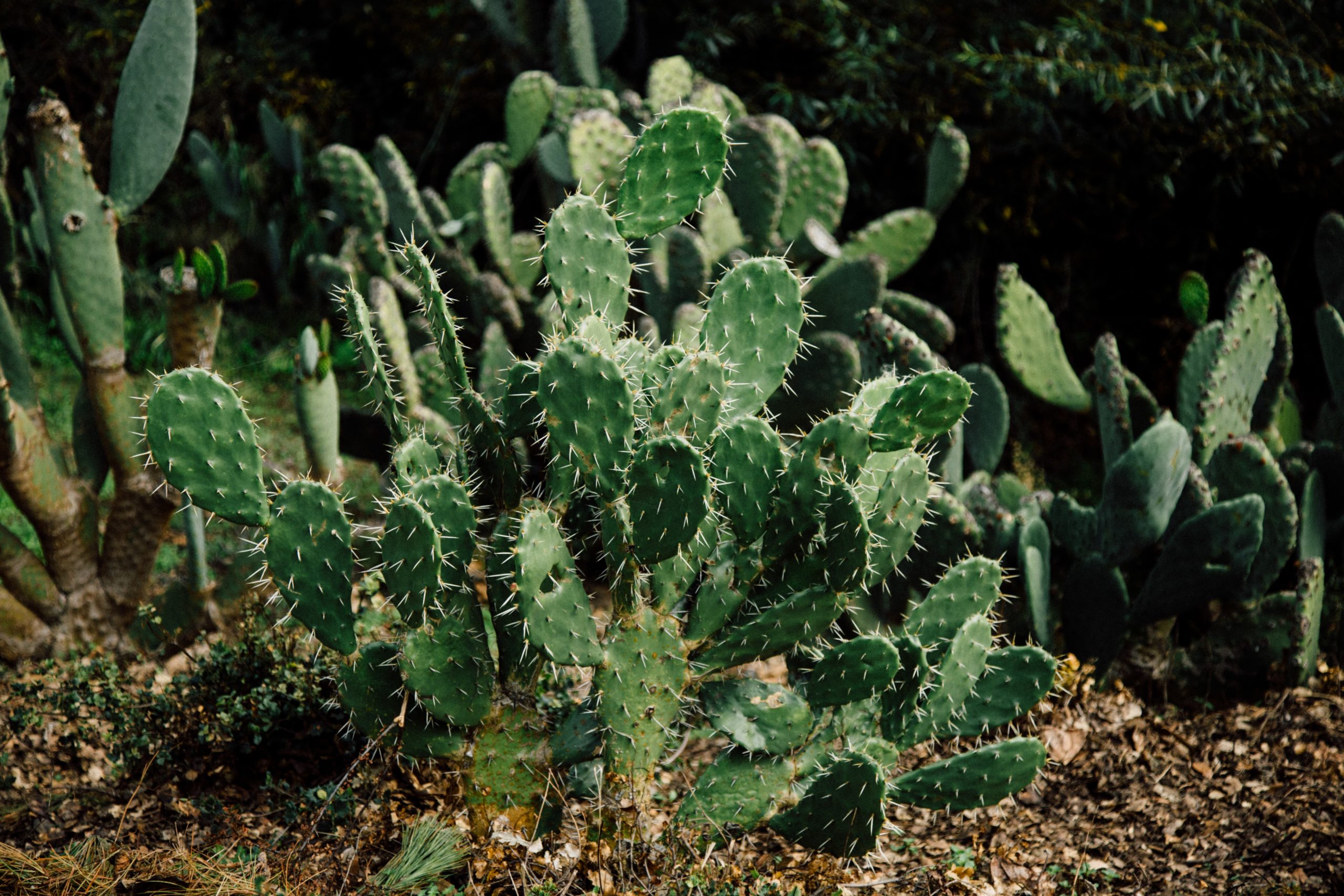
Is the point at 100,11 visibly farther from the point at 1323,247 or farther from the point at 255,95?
the point at 1323,247

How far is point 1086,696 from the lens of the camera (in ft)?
9.02

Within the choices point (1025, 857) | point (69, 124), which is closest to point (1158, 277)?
point (1025, 857)

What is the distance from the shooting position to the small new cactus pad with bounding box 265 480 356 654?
1.80 meters

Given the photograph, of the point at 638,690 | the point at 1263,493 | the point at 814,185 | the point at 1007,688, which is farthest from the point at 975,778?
the point at 814,185

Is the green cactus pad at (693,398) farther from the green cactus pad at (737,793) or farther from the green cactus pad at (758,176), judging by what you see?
the green cactus pad at (758,176)

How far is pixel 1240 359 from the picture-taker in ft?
9.59

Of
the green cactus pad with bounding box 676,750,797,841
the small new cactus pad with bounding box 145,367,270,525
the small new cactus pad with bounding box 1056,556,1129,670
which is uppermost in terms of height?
the small new cactus pad with bounding box 145,367,270,525

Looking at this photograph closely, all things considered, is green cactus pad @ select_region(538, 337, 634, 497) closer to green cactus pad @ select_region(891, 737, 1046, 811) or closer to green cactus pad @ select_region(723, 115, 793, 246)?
green cactus pad @ select_region(891, 737, 1046, 811)

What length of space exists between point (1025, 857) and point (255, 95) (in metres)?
6.11

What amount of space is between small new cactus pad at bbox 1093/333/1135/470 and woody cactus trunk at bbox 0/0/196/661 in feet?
7.90

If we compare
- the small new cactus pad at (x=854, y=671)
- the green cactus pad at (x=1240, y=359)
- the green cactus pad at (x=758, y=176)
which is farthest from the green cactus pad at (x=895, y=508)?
the green cactus pad at (x=758, y=176)

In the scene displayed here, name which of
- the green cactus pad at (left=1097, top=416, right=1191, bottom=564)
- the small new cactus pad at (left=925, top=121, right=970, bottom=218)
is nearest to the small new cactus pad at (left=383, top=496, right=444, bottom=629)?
the green cactus pad at (left=1097, top=416, right=1191, bottom=564)

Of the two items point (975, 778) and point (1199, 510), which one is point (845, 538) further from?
point (1199, 510)

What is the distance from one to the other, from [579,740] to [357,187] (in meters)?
2.75
